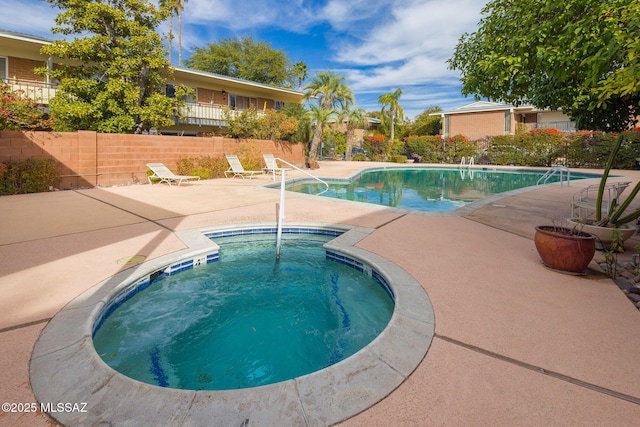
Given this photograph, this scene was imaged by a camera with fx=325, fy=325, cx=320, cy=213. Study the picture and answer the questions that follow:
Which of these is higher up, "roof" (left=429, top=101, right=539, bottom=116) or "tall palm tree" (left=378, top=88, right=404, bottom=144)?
"tall palm tree" (left=378, top=88, right=404, bottom=144)

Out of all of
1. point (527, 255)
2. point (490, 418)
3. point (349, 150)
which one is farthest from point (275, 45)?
point (490, 418)

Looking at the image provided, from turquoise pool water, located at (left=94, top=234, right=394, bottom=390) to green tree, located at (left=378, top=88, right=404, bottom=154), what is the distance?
31.9 meters

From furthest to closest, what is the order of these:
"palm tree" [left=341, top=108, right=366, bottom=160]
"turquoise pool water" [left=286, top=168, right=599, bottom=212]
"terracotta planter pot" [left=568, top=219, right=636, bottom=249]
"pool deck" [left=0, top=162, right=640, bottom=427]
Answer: "palm tree" [left=341, top=108, right=366, bottom=160]
"turquoise pool water" [left=286, top=168, right=599, bottom=212]
"terracotta planter pot" [left=568, top=219, right=636, bottom=249]
"pool deck" [left=0, top=162, right=640, bottom=427]

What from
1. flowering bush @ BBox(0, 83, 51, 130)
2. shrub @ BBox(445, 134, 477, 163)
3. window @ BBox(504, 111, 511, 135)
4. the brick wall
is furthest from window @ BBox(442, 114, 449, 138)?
flowering bush @ BBox(0, 83, 51, 130)

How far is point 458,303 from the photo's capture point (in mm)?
3291

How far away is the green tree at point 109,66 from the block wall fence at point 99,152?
1.57m

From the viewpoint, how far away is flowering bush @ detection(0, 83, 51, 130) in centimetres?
995

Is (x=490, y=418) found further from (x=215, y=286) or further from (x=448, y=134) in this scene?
(x=448, y=134)

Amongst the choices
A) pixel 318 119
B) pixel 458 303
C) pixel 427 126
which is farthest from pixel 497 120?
pixel 458 303

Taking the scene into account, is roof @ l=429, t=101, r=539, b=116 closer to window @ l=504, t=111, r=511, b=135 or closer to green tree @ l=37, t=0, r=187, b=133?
window @ l=504, t=111, r=511, b=135

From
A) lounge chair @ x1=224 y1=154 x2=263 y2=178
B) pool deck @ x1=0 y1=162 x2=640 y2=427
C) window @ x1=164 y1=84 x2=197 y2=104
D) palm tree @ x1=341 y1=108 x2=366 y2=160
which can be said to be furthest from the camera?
palm tree @ x1=341 y1=108 x2=366 y2=160

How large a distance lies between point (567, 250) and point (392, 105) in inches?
1321

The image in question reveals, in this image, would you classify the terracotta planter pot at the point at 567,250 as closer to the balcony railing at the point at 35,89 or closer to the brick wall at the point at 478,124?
the balcony railing at the point at 35,89

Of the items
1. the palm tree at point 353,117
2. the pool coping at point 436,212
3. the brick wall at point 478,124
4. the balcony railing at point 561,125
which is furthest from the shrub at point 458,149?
the balcony railing at point 561,125
